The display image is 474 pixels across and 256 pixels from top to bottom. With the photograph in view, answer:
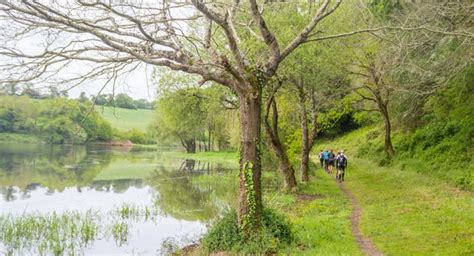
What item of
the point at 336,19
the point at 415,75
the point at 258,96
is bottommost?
the point at 258,96

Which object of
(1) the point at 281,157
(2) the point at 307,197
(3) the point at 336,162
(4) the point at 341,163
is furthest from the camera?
(3) the point at 336,162

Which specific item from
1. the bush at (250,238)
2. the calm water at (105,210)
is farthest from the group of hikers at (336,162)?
the bush at (250,238)

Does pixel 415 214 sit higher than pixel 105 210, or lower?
higher

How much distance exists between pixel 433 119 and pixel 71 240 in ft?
73.5

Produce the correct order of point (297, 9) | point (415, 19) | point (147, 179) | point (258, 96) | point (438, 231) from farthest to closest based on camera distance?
point (147, 179), point (297, 9), point (415, 19), point (438, 231), point (258, 96)

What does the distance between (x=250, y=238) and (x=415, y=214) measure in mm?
6831

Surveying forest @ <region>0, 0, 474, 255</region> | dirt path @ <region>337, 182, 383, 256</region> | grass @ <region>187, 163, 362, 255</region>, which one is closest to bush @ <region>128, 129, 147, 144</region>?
A: forest @ <region>0, 0, 474, 255</region>

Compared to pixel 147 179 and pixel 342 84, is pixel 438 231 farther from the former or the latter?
pixel 147 179

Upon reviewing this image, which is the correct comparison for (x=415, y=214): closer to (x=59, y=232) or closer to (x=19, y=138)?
(x=59, y=232)

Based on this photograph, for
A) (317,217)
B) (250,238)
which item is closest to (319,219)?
(317,217)

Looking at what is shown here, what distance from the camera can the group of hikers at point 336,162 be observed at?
27.1 m

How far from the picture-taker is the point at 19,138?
316 feet

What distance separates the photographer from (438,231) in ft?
42.4

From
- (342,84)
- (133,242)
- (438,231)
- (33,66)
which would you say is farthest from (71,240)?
(342,84)
